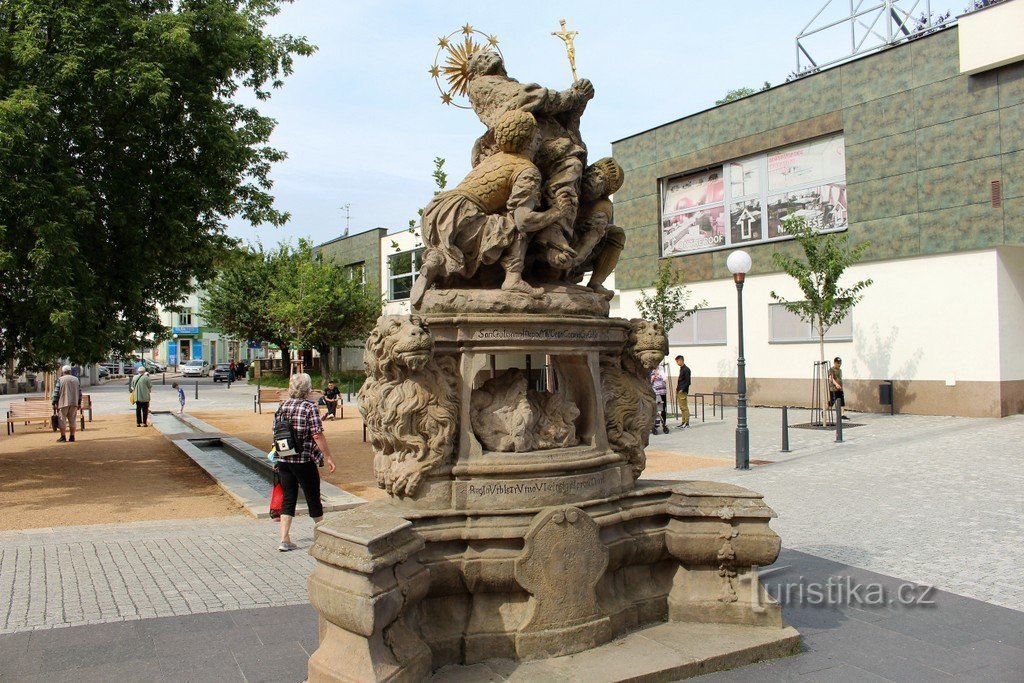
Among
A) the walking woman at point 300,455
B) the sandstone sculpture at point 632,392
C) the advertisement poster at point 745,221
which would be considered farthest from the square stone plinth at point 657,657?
the advertisement poster at point 745,221

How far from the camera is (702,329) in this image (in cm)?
2662

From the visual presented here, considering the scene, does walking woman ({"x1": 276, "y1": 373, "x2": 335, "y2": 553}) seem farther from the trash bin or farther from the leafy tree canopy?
the leafy tree canopy

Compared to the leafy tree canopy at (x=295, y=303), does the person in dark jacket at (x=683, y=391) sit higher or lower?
lower

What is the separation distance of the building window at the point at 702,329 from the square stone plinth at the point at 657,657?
21.7 metres

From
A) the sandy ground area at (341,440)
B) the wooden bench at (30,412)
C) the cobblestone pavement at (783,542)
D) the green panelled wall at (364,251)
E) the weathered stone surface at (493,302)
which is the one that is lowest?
the sandy ground area at (341,440)

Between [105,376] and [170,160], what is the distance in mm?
55802

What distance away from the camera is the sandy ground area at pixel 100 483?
966 cm

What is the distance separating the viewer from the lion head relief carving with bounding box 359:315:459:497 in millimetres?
4594

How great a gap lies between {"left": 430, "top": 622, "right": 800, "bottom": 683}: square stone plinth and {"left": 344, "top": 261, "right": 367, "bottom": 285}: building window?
4134cm

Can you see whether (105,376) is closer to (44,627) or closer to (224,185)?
(224,185)

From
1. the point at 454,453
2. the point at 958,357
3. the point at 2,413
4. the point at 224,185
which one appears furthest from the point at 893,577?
the point at 2,413

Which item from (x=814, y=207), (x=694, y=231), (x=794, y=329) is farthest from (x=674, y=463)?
(x=694, y=231)

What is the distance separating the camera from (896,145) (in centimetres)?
2097

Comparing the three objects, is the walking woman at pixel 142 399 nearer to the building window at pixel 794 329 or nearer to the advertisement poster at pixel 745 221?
the building window at pixel 794 329
